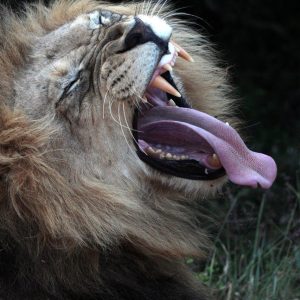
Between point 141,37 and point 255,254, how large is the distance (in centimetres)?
141

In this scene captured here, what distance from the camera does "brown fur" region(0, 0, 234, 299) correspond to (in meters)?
2.80

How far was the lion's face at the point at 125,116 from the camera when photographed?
9.66 feet

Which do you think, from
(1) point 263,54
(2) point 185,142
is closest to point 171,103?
(2) point 185,142

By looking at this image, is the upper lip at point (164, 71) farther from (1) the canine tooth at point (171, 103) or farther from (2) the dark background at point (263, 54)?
(2) the dark background at point (263, 54)

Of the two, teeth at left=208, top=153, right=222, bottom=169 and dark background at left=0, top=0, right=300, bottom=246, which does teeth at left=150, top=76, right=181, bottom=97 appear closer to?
teeth at left=208, top=153, right=222, bottom=169

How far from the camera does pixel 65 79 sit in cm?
305

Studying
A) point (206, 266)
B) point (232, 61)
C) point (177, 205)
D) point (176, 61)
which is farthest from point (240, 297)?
point (232, 61)

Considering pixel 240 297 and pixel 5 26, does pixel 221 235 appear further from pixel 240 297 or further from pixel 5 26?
pixel 5 26

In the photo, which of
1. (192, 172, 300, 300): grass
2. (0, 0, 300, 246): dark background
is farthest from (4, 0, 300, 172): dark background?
(192, 172, 300, 300): grass

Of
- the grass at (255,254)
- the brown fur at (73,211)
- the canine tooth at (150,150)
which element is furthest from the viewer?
the grass at (255,254)

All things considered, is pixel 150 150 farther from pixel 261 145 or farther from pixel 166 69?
pixel 261 145

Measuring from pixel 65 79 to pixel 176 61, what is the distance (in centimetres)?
48

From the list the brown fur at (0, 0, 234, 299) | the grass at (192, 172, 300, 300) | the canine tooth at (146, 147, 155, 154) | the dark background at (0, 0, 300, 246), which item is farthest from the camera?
the dark background at (0, 0, 300, 246)

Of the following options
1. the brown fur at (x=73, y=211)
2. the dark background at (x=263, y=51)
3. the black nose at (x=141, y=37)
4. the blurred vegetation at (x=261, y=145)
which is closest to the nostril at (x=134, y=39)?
the black nose at (x=141, y=37)
